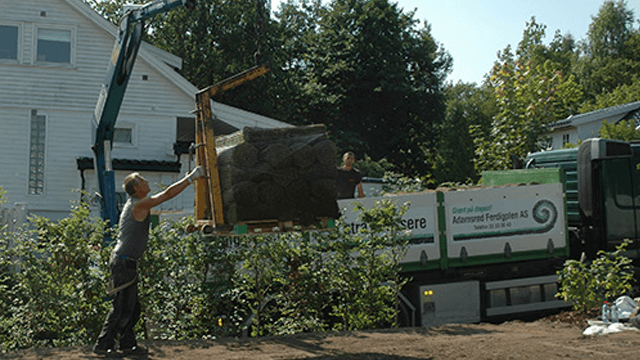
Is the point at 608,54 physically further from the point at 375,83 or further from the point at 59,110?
the point at 59,110

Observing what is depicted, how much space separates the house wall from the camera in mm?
21797

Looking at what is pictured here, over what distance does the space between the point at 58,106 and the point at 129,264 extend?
53.8 feet

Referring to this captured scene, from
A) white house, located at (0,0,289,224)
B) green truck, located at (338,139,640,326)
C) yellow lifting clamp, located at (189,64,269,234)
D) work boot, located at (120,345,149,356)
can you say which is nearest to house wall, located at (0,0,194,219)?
white house, located at (0,0,289,224)

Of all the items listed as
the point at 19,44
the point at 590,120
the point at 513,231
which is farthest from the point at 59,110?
the point at 590,120

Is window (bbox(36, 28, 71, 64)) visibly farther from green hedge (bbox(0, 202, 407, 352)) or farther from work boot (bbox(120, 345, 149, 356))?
work boot (bbox(120, 345, 149, 356))

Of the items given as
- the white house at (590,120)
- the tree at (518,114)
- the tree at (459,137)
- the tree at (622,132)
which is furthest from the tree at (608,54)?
the tree at (518,114)

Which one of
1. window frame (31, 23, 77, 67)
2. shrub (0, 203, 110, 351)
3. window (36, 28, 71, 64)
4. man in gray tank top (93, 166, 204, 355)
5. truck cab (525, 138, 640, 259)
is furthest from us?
window (36, 28, 71, 64)

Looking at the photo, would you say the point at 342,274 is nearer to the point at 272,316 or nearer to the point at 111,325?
the point at 272,316

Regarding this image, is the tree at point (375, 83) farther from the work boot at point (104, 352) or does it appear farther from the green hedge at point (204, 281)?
the work boot at point (104, 352)

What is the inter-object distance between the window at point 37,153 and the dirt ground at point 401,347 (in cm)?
1562

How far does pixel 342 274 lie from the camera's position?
29.7ft

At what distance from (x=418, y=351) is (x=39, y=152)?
17.8 m

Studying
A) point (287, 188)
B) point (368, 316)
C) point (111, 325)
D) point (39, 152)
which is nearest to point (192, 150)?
point (287, 188)

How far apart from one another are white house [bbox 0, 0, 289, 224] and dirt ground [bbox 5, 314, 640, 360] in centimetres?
1383
